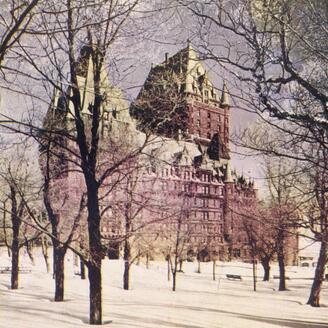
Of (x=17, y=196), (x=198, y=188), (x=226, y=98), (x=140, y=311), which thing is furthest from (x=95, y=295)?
(x=198, y=188)

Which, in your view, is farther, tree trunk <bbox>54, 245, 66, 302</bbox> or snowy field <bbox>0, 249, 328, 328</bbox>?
tree trunk <bbox>54, 245, 66, 302</bbox>

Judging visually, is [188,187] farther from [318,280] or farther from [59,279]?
[59,279]

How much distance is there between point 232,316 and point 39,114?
8570 millimetres

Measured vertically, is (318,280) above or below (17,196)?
below

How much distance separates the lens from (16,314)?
11273mm

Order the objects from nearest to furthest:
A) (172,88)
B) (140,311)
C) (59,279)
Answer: (172,88), (140,311), (59,279)

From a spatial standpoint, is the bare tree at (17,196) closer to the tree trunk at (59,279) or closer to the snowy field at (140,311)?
the tree trunk at (59,279)

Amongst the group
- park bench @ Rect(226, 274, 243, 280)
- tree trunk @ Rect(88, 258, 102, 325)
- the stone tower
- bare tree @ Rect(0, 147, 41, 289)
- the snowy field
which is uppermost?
the stone tower

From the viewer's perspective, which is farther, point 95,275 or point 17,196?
point 17,196

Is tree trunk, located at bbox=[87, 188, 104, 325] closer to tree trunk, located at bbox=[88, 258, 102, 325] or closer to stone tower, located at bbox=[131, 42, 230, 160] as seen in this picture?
tree trunk, located at bbox=[88, 258, 102, 325]

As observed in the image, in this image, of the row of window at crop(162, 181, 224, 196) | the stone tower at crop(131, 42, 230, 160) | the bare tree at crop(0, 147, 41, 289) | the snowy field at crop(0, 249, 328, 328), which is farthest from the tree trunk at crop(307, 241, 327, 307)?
the row of window at crop(162, 181, 224, 196)

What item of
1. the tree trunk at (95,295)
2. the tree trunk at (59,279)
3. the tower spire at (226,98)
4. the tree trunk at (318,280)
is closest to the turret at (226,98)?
the tower spire at (226,98)

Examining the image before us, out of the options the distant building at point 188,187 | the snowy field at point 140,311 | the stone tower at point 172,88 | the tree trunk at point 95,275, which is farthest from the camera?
the distant building at point 188,187

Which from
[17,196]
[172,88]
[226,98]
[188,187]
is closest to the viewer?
[172,88]
